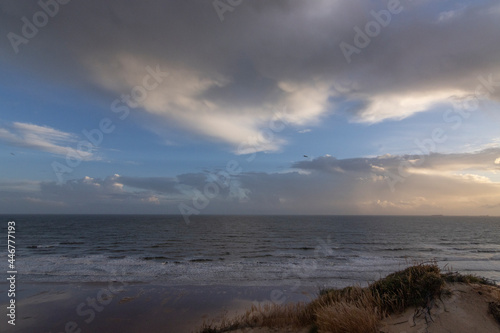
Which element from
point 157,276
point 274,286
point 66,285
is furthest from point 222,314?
point 66,285

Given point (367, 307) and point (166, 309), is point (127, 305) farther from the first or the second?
point (367, 307)

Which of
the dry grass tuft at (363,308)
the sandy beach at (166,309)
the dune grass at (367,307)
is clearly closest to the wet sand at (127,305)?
the sandy beach at (166,309)

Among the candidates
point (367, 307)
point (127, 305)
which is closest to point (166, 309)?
point (127, 305)

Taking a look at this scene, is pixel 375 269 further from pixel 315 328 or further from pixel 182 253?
pixel 182 253

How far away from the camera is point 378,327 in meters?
6.27

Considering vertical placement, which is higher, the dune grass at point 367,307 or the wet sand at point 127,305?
the dune grass at point 367,307

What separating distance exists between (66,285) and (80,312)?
637 cm

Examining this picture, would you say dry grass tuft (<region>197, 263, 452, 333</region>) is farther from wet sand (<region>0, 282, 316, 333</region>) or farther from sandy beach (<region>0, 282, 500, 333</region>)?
wet sand (<region>0, 282, 316, 333</region>)

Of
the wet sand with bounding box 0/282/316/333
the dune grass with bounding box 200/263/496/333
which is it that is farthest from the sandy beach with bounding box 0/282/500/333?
the dune grass with bounding box 200/263/496/333

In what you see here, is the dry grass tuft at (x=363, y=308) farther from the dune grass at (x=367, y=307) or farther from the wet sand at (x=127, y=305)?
the wet sand at (x=127, y=305)

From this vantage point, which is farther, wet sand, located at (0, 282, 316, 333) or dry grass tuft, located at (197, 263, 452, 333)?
wet sand, located at (0, 282, 316, 333)

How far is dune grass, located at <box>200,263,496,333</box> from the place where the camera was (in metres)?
6.30

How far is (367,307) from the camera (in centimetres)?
666

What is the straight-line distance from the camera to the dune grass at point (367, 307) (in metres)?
6.30
